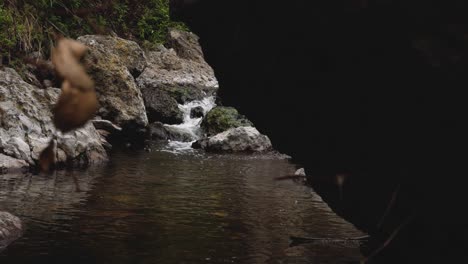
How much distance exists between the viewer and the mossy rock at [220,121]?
2520cm

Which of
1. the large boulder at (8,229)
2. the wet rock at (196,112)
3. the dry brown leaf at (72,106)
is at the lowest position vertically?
the large boulder at (8,229)

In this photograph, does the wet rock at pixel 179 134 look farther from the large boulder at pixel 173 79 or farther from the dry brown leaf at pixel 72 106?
the dry brown leaf at pixel 72 106

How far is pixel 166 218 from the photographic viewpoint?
10.2m

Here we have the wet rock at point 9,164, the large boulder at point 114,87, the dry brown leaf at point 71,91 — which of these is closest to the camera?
the dry brown leaf at point 71,91

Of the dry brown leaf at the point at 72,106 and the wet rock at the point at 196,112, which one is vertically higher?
the wet rock at the point at 196,112

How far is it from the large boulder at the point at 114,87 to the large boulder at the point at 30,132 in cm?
409

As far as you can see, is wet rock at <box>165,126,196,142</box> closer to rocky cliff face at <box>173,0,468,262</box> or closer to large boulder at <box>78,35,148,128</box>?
large boulder at <box>78,35,148,128</box>

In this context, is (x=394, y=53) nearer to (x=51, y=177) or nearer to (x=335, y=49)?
(x=335, y=49)

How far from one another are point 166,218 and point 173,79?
21.1 metres

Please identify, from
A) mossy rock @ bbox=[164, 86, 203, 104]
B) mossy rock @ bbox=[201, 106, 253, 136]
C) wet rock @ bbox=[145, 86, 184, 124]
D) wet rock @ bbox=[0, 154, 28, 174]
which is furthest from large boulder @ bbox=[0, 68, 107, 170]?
mossy rock @ bbox=[164, 86, 203, 104]

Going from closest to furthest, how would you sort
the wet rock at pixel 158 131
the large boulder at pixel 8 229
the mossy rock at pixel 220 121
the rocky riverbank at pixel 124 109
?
1. the large boulder at pixel 8 229
2. the rocky riverbank at pixel 124 109
3. the wet rock at pixel 158 131
4. the mossy rock at pixel 220 121

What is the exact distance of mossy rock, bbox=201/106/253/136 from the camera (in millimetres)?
25203

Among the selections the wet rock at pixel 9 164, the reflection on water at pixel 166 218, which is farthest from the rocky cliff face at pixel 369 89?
the wet rock at pixel 9 164

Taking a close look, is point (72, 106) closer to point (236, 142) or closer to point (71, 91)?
point (71, 91)
